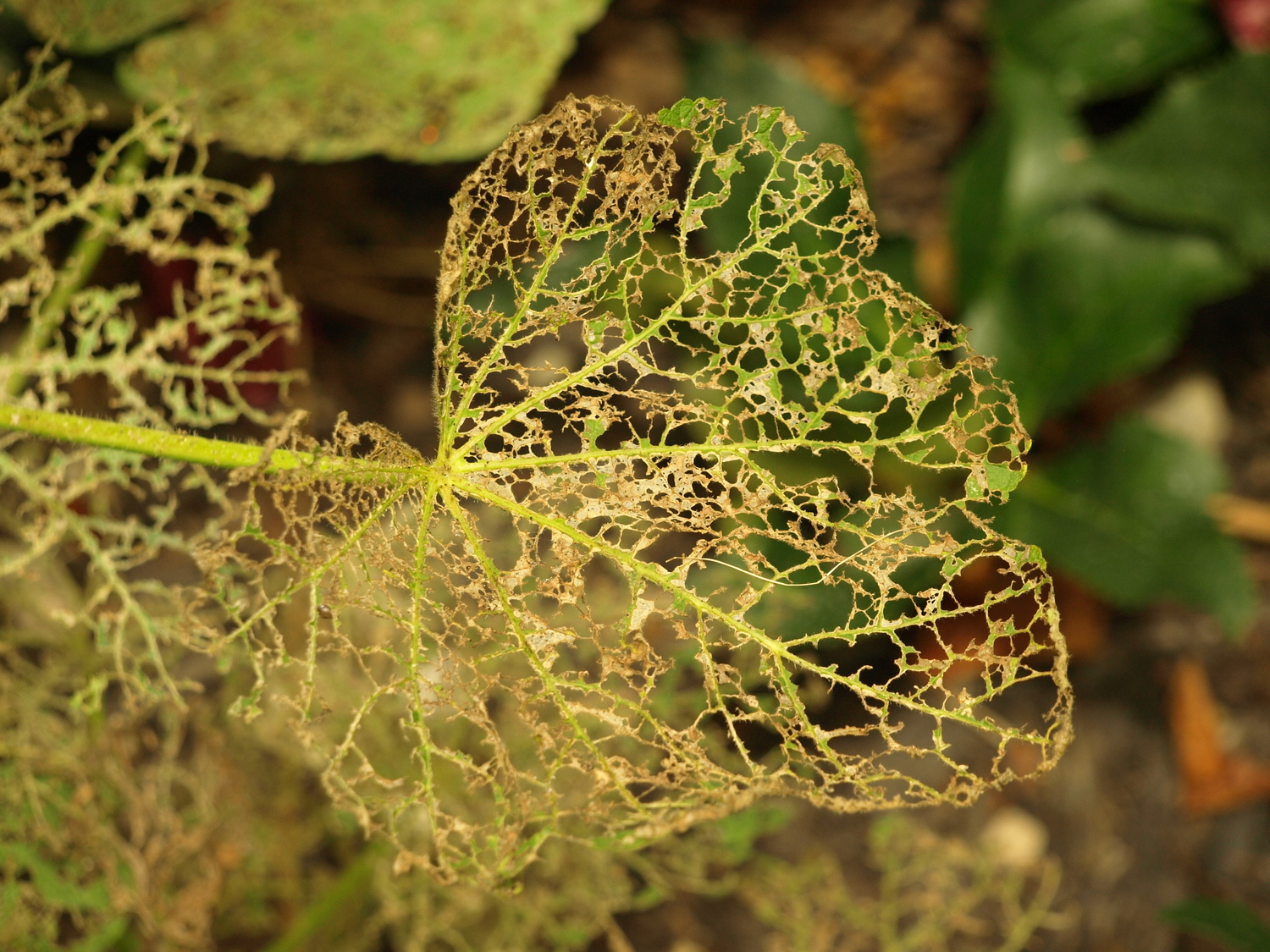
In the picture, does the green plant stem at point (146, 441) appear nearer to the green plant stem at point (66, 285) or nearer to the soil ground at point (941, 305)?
the green plant stem at point (66, 285)

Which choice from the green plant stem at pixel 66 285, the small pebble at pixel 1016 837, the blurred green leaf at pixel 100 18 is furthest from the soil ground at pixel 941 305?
the green plant stem at pixel 66 285

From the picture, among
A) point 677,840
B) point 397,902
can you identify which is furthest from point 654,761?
point 397,902

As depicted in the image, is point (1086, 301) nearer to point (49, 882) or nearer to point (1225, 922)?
point (1225, 922)

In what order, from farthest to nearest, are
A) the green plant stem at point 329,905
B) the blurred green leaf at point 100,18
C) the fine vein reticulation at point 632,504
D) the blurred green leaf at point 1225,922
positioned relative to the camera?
1. the blurred green leaf at point 1225,922
2. the green plant stem at point 329,905
3. the blurred green leaf at point 100,18
4. the fine vein reticulation at point 632,504

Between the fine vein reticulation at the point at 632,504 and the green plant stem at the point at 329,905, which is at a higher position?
the fine vein reticulation at the point at 632,504

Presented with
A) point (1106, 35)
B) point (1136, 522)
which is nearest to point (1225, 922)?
point (1136, 522)

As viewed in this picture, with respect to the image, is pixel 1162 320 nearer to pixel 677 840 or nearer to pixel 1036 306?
pixel 1036 306

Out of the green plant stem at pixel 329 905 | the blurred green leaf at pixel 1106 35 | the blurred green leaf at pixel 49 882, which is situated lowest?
the green plant stem at pixel 329 905
